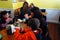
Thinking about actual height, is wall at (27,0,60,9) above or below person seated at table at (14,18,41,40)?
above

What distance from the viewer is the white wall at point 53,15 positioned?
9.25ft

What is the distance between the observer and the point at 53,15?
9.51ft

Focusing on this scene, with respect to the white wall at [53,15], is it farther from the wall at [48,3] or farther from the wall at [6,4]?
the wall at [6,4]

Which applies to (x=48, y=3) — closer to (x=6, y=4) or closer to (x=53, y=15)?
(x=53, y=15)

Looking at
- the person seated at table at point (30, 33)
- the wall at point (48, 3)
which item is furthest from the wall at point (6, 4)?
the person seated at table at point (30, 33)

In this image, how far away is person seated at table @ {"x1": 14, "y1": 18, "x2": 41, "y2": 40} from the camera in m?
1.40

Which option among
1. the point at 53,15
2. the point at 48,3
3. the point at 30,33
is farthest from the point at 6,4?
the point at 30,33

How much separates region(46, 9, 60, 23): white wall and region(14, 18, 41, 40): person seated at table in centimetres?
135

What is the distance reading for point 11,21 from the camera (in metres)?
1.78

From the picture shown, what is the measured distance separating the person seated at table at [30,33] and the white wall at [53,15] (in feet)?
4.44

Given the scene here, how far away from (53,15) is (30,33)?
1.56 metres

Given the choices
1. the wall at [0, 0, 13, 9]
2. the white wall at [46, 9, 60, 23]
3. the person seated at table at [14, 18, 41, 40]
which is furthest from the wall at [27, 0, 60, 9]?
the person seated at table at [14, 18, 41, 40]

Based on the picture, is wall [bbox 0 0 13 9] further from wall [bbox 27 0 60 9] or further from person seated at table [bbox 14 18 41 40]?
person seated at table [bbox 14 18 41 40]

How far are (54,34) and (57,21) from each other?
0.28 meters
